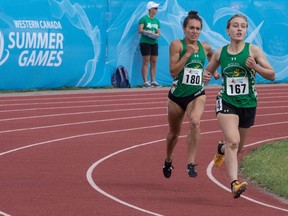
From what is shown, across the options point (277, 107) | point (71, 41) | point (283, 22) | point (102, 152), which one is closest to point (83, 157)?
point (102, 152)

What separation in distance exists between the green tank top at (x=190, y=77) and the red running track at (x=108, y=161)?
98 cm

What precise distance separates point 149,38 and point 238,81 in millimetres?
14749

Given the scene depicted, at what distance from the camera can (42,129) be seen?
52.9 ft

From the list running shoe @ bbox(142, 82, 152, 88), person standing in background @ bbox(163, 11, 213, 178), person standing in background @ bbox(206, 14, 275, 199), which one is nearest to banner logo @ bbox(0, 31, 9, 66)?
running shoe @ bbox(142, 82, 152, 88)

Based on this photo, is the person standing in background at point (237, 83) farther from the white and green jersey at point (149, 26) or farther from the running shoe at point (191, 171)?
the white and green jersey at point (149, 26)

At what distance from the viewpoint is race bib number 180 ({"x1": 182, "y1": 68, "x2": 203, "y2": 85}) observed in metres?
11.3

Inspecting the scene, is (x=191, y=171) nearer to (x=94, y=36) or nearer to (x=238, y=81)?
(x=238, y=81)

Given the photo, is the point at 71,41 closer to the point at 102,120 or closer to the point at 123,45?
the point at 123,45

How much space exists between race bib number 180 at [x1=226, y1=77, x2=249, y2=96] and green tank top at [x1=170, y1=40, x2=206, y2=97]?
1151 mm

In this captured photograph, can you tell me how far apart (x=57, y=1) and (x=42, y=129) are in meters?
7.94

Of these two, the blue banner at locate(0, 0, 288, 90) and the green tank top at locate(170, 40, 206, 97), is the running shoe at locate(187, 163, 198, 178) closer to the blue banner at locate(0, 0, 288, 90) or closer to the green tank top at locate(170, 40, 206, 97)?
the green tank top at locate(170, 40, 206, 97)

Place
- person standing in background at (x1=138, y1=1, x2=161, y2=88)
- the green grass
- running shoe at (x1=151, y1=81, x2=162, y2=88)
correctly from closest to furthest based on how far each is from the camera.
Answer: the green grass < person standing in background at (x1=138, y1=1, x2=161, y2=88) < running shoe at (x1=151, y1=81, x2=162, y2=88)

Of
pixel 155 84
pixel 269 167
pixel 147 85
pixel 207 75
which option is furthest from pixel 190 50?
pixel 155 84

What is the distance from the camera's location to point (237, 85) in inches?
399
